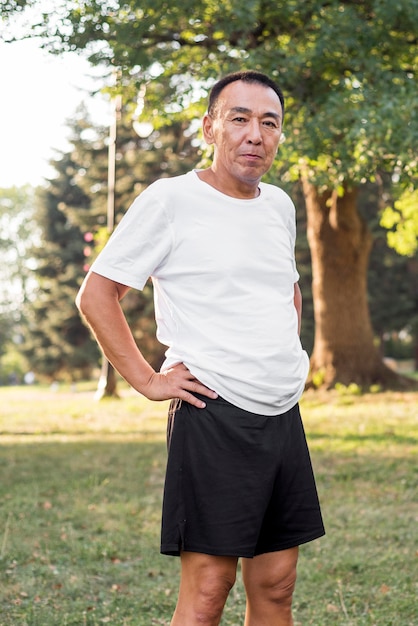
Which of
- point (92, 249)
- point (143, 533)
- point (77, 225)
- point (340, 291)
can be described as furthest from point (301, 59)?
point (77, 225)

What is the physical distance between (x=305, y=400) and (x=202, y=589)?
12.9 m

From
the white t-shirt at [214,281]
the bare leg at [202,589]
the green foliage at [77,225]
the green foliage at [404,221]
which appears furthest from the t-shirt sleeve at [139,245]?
the green foliage at [77,225]

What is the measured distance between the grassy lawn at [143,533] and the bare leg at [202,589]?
6.56 feet

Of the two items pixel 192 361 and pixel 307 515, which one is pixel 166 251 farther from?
pixel 307 515

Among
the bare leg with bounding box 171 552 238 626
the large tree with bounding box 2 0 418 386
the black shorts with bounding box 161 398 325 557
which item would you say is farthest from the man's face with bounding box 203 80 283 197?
A: the large tree with bounding box 2 0 418 386

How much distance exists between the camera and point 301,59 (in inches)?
412

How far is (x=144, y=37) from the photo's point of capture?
11344 millimetres

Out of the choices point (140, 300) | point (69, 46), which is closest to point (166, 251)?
point (69, 46)

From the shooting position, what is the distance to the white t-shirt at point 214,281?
271cm

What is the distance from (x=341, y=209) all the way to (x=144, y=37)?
650 centimetres

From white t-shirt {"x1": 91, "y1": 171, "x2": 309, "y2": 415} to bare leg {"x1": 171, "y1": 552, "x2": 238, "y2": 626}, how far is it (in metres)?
0.47

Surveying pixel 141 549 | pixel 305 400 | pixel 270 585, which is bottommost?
pixel 305 400

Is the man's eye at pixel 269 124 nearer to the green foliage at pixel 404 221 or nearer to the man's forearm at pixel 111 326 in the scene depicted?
the man's forearm at pixel 111 326

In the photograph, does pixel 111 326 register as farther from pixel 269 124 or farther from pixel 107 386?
pixel 107 386
